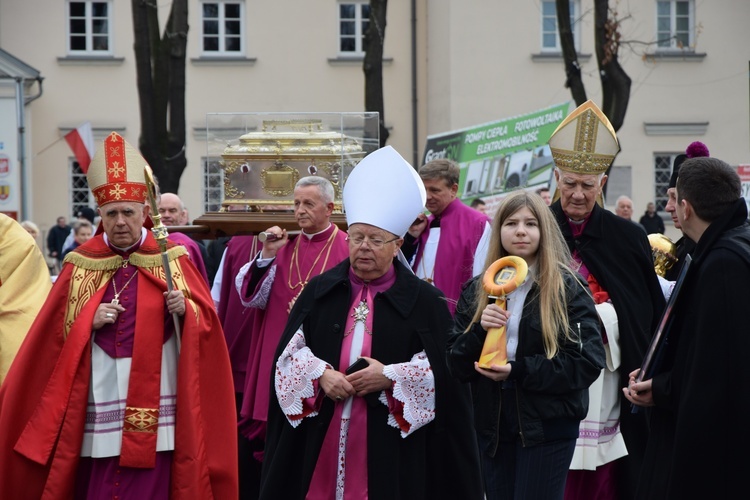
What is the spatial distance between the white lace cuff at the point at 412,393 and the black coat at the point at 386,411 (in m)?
0.04

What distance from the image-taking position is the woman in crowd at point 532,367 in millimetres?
5430

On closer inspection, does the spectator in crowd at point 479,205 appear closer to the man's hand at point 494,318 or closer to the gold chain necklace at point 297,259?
the gold chain necklace at point 297,259

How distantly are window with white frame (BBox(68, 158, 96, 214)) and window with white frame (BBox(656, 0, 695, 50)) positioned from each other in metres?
13.0

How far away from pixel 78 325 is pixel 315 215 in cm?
193

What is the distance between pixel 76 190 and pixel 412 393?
24191mm

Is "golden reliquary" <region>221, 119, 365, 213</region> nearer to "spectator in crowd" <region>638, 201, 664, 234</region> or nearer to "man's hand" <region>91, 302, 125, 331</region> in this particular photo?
"man's hand" <region>91, 302, 125, 331</region>

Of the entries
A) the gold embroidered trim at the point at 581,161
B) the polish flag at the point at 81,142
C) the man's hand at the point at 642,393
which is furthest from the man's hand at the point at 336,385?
the polish flag at the point at 81,142

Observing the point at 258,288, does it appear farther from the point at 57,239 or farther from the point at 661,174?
the point at 661,174

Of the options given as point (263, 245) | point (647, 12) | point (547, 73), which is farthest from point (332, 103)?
point (263, 245)

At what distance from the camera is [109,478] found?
21.9 ft

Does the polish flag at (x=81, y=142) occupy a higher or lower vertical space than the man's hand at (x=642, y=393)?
higher

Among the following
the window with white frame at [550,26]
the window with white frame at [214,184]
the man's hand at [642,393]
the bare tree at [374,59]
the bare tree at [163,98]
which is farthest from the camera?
the window with white frame at [550,26]

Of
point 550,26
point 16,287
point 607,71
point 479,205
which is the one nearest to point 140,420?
point 16,287

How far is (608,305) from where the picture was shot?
676 centimetres
